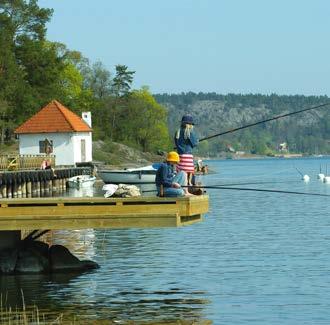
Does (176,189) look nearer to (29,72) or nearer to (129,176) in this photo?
(129,176)

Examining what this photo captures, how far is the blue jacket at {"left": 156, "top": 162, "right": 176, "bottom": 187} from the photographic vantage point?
22.5 meters

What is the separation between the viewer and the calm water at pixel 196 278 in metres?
21.5

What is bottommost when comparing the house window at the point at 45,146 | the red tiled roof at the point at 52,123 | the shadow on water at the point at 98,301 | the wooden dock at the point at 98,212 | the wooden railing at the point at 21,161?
the shadow on water at the point at 98,301

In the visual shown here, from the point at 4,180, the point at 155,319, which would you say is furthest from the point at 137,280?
the point at 4,180

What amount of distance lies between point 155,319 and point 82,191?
47.8 meters

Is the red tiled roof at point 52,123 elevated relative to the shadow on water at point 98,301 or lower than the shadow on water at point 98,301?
elevated

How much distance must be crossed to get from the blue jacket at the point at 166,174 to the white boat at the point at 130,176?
5333 cm

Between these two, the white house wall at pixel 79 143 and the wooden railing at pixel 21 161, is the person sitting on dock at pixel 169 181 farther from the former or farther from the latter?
the white house wall at pixel 79 143

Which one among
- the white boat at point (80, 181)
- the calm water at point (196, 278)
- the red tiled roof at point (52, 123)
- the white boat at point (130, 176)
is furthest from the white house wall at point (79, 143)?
the calm water at point (196, 278)

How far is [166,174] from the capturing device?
2261 cm

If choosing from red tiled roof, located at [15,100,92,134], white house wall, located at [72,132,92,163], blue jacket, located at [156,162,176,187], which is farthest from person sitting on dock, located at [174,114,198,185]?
white house wall, located at [72,132,92,163]

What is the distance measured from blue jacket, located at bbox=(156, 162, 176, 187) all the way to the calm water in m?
2.42

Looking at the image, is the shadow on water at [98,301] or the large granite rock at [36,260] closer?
the shadow on water at [98,301]

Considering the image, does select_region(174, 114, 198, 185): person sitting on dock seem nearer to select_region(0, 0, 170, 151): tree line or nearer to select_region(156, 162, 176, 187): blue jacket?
select_region(156, 162, 176, 187): blue jacket
